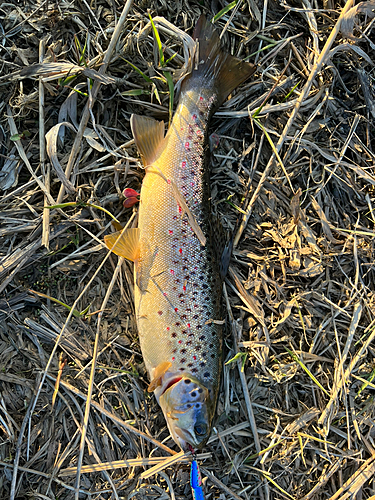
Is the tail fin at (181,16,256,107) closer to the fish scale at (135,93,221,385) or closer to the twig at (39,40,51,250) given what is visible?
the fish scale at (135,93,221,385)

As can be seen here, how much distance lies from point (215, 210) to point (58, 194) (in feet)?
3.89

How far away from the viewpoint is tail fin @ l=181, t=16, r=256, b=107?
2.67 meters

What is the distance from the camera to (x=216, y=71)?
8.84 feet

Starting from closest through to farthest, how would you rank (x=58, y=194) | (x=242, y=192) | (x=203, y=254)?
(x=203, y=254) < (x=58, y=194) < (x=242, y=192)

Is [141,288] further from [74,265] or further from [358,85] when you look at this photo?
[358,85]

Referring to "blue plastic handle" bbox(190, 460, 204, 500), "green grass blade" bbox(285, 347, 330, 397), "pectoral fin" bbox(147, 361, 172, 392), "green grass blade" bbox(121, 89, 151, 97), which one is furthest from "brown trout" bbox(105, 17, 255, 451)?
"green grass blade" bbox(285, 347, 330, 397)

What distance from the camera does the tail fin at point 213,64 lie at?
2.67m

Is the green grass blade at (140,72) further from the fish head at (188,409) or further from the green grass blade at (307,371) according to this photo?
the green grass blade at (307,371)

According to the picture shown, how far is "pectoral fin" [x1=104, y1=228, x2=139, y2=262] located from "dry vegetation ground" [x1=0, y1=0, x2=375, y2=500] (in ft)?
0.71

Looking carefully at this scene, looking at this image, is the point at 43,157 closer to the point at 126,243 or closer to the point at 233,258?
the point at 126,243

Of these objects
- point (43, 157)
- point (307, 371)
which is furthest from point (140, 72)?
point (307, 371)

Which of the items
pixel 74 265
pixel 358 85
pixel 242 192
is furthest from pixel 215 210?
pixel 358 85

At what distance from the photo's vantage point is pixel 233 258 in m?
2.90

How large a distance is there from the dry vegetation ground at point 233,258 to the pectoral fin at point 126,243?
0.71 ft
